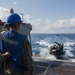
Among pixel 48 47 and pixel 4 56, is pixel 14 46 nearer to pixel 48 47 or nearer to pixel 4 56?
pixel 4 56

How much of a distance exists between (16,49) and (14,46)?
54 mm

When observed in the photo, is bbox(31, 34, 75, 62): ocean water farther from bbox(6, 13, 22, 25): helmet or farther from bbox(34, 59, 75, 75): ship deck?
bbox(6, 13, 22, 25): helmet

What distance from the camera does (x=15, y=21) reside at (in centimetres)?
392

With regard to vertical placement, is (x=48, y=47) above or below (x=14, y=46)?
below

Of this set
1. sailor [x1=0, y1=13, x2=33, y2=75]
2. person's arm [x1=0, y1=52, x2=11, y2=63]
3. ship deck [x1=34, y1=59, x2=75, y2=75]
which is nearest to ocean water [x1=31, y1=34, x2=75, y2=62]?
ship deck [x1=34, y1=59, x2=75, y2=75]

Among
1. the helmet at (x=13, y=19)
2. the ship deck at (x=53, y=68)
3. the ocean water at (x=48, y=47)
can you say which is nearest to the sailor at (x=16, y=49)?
the helmet at (x=13, y=19)

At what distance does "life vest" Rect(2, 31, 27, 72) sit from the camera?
3.91m

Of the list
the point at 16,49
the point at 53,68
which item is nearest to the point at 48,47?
the point at 53,68

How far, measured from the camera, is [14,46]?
3.94 metres

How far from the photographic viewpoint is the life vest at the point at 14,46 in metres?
3.91

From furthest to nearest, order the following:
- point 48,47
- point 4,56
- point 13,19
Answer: point 48,47 < point 13,19 < point 4,56

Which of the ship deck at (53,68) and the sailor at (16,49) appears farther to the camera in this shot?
the ship deck at (53,68)

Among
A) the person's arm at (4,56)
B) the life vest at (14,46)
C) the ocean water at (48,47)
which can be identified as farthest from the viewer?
the ocean water at (48,47)

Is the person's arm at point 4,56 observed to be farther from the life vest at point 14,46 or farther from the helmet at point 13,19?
the helmet at point 13,19
